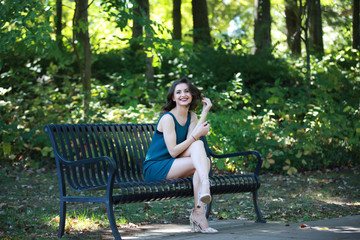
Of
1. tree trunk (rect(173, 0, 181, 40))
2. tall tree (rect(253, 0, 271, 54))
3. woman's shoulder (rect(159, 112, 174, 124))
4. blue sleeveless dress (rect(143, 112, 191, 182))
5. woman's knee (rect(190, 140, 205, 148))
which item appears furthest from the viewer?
tree trunk (rect(173, 0, 181, 40))

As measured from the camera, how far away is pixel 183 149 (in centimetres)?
443

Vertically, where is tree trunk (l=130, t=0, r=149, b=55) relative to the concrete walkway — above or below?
above

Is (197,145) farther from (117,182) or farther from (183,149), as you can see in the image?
(117,182)

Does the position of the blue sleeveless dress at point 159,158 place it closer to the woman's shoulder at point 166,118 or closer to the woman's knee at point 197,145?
the woman's shoulder at point 166,118

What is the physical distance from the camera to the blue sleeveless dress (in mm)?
4465

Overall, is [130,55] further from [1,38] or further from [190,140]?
[190,140]

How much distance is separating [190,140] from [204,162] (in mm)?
319

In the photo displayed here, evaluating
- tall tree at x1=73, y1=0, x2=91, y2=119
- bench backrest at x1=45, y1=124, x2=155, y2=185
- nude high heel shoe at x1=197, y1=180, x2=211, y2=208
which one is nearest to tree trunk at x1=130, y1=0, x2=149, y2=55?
tall tree at x1=73, y1=0, x2=91, y2=119

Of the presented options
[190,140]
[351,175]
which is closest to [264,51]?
[351,175]

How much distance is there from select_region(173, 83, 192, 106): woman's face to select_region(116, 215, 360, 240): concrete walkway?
4.17 ft

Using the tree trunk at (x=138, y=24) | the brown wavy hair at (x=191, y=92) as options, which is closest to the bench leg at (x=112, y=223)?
the brown wavy hair at (x=191, y=92)

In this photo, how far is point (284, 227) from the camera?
440 cm

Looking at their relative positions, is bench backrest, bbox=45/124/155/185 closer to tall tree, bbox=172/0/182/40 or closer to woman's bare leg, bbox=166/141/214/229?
woman's bare leg, bbox=166/141/214/229

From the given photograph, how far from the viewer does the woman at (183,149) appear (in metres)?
4.13
